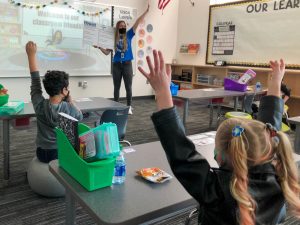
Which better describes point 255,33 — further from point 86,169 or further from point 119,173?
point 86,169

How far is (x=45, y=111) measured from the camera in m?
2.15

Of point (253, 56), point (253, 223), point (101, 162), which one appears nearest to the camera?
point (253, 223)

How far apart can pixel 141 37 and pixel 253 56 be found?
2474 millimetres

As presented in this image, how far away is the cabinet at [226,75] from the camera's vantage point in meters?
5.35

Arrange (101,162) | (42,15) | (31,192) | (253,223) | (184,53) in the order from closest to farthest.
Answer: (253,223)
(101,162)
(31,192)
(42,15)
(184,53)

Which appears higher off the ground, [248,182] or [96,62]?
[96,62]

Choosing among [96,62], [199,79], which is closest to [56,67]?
[96,62]

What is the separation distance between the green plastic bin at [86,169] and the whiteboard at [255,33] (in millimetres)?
5036

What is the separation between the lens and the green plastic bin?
1077 mm

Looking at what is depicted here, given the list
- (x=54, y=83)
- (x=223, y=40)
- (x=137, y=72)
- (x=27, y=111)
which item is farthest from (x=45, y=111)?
(x=223, y=40)

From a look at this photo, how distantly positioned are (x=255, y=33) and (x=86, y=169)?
5.58m

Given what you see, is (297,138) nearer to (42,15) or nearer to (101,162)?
(101,162)

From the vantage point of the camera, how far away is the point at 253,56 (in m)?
5.90

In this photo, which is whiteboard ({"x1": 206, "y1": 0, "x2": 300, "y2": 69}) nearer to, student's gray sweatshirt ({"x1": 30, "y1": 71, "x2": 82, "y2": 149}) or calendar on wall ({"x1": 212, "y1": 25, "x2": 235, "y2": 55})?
calendar on wall ({"x1": 212, "y1": 25, "x2": 235, "y2": 55})
